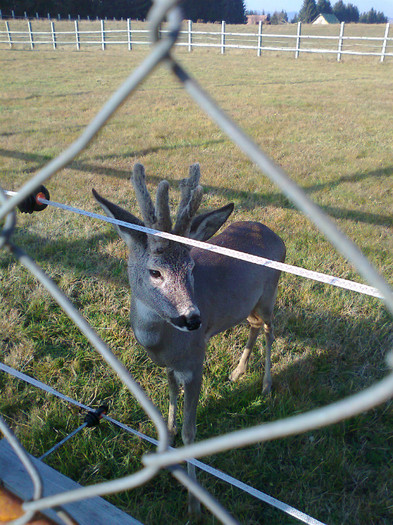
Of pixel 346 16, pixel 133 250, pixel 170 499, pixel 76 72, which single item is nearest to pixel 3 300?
pixel 133 250

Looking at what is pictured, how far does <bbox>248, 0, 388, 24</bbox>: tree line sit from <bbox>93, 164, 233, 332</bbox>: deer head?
8582 cm

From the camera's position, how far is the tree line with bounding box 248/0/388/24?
74.2 metres

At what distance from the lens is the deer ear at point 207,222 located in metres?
2.07

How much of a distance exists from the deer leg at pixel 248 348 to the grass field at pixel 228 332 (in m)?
0.06

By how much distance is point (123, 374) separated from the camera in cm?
78

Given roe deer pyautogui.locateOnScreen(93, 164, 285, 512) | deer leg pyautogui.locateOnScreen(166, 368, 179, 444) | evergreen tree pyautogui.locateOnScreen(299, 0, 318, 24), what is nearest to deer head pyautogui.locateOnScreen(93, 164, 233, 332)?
roe deer pyautogui.locateOnScreen(93, 164, 285, 512)

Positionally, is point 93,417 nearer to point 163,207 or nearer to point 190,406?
point 190,406

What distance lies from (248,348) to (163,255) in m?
1.25

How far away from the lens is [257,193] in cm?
531

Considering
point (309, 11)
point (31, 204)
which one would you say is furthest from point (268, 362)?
point (309, 11)

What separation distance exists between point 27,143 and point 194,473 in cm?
681

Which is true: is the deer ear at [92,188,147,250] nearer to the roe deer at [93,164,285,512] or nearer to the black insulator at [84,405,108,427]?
the roe deer at [93,164,285,512]

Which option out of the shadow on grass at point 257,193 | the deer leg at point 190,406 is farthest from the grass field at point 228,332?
the deer leg at point 190,406

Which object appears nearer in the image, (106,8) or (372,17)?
(106,8)
